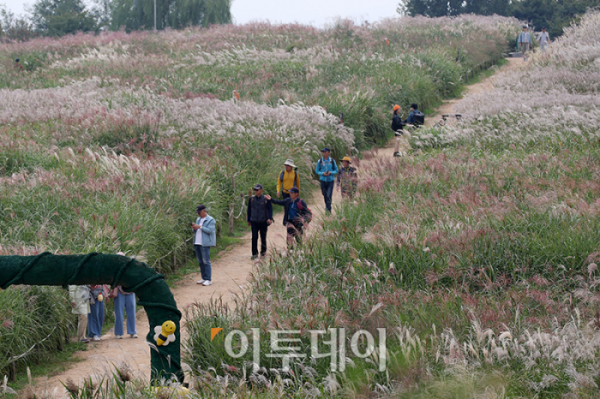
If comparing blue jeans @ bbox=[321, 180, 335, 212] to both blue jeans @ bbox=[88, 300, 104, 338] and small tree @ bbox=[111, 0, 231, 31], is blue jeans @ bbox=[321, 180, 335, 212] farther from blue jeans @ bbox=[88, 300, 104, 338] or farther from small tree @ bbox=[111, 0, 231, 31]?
small tree @ bbox=[111, 0, 231, 31]

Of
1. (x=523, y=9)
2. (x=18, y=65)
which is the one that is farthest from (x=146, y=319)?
(x=523, y=9)

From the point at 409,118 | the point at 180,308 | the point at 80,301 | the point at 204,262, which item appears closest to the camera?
the point at 80,301

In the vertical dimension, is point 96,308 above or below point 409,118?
→ below

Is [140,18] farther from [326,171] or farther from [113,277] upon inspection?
[113,277]

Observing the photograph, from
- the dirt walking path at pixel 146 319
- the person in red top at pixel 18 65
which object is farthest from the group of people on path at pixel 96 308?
the person in red top at pixel 18 65

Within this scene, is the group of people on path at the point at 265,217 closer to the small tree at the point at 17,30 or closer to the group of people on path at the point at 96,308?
the group of people on path at the point at 96,308

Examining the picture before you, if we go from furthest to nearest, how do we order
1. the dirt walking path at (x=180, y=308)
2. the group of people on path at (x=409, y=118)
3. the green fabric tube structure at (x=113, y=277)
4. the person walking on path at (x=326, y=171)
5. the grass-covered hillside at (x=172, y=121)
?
the group of people on path at (x=409, y=118) → the person walking on path at (x=326, y=171) → the grass-covered hillside at (x=172, y=121) → the dirt walking path at (x=180, y=308) → the green fabric tube structure at (x=113, y=277)

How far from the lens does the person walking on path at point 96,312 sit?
27.2 ft

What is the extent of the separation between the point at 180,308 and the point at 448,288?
14.3 ft

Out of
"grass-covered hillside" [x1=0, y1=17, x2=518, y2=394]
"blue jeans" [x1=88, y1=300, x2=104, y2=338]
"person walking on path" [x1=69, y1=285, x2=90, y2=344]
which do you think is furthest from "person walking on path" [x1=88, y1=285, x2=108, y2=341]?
"grass-covered hillside" [x1=0, y1=17, x2=518, y2=394]

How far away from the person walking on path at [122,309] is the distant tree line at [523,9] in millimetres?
37345

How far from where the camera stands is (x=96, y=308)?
839 cm

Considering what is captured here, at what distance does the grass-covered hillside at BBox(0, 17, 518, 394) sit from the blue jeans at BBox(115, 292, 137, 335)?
2.22ft

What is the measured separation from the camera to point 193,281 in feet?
35.0
